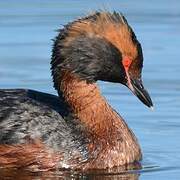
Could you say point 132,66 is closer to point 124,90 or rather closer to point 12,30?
point 124,90

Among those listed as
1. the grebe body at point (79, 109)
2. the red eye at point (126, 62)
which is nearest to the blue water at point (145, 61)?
the grebe body at point (79, 109)

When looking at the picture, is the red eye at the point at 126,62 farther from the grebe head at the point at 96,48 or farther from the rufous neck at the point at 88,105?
the rufous neck at the point at 88,105

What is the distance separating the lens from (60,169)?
16.3 metres

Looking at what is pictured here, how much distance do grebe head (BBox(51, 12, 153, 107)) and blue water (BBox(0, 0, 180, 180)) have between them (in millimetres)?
1293

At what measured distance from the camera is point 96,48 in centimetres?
1652

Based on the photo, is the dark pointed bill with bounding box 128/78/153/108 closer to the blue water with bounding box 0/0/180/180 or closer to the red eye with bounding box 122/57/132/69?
the red eye with bounding box 122/57/132/69

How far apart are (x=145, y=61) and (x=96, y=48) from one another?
417 cm

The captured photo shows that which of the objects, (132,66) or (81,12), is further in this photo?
(81,12)

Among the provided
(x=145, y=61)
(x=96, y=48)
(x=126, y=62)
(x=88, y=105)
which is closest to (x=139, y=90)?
(x=126, y=62)

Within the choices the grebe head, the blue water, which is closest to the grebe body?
the grebe head

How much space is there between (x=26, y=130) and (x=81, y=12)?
6575 mm

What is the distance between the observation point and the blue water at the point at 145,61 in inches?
680

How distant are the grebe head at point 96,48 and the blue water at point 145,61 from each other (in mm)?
1293

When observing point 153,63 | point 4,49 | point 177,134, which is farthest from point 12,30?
point 177,134
